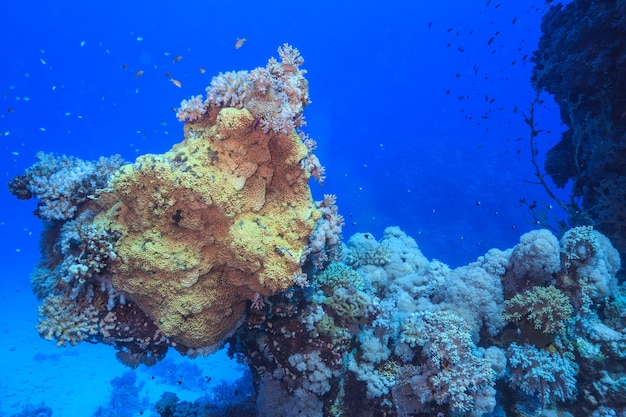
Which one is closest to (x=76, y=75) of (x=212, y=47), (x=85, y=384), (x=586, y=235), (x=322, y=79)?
(x=212, y=47)

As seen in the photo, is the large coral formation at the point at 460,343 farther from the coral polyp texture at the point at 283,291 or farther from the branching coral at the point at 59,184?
the branching coral at the point at 59,184

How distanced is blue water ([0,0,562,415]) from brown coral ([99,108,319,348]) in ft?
105

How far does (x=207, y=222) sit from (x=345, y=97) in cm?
9857

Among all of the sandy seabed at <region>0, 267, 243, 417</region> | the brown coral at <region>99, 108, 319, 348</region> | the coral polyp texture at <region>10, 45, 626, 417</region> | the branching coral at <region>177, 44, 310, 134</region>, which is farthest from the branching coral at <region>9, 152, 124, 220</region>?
the sandy seabed at <region>0, 267, 243, 417</region>

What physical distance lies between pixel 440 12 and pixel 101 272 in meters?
132

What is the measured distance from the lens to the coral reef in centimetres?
1023

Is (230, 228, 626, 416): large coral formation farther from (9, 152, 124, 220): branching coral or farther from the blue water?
the blue water

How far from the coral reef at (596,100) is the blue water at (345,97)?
902 inches

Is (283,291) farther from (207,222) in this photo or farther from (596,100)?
(596,100)

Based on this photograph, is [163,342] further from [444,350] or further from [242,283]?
[444,350]

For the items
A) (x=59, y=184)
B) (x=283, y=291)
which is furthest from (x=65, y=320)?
(x=283, y=291)

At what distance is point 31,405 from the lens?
56.2 ft

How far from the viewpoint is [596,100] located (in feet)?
37.9

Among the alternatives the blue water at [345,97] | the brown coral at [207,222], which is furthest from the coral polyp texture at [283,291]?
the blue water at [345,97]
